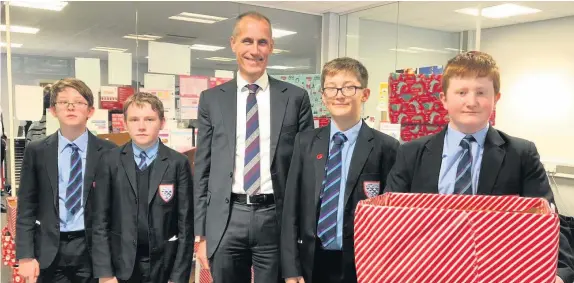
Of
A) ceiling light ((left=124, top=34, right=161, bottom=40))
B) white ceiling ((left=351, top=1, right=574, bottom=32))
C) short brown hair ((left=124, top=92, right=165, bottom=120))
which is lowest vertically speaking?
short brown hair ((left=124, top=92, right=165, bottom=120))

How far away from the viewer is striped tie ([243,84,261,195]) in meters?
1.91

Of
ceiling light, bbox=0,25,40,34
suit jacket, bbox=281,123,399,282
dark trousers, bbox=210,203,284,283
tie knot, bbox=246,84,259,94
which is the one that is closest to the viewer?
suit jacket, bbox=281,123,399,282

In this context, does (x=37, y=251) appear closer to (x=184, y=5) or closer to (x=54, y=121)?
(x=54, y=121)

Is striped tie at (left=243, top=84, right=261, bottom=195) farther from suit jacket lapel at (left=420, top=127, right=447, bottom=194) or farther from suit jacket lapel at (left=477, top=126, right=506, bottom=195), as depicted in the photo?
suit jacket lapel at (left=477, top=126, right=506, bottom=195)

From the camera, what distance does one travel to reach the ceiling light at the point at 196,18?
17.4ft

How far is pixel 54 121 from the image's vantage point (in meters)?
4.20

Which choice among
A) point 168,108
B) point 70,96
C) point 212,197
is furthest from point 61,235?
point 168,108

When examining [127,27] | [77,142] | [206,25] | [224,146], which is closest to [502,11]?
[206,25]

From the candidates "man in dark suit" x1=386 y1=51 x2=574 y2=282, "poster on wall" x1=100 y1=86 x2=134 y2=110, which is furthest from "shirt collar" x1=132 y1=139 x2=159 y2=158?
"poster on wall" x1=100 y1=86 x2=134 y2=110

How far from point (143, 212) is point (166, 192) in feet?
0.42

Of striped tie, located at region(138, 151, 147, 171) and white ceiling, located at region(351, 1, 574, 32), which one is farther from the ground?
white ceiling, located at region(351, 1, 574, 32)

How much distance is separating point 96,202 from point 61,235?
22 cm

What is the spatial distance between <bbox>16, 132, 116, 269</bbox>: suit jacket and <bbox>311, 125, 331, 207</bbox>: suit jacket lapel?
105 centimetres

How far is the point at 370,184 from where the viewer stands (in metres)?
1.70
